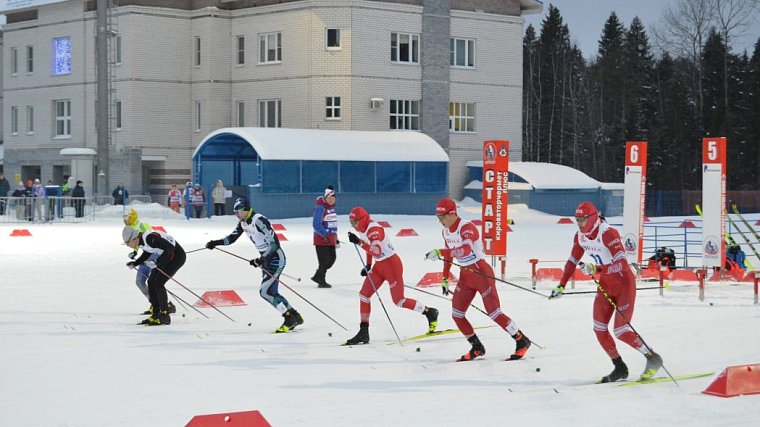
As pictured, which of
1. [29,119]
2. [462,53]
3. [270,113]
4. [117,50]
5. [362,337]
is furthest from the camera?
[29,119]

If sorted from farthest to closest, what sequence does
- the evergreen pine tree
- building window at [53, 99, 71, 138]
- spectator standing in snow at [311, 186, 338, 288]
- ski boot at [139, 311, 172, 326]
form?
the evergreen pine tree, building window at [53, 99, 71, 138], spectator standing in snow at [311, 186, 338, 288], ski boot at [139, 311, 172, 326]

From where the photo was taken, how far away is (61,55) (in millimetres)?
57875

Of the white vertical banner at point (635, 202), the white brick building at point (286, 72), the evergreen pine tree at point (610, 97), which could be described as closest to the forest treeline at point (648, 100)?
the evergreen pine tree at point (610, 97)

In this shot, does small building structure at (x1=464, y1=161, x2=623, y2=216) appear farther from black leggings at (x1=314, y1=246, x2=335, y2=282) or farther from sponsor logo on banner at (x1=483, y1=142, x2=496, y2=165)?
black leggings at (x1=314, y1=246, x2=335, y2=282)

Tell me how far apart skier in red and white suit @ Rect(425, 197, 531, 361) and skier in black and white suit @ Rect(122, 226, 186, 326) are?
14.4ft

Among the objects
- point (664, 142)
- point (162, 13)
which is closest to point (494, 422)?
point (162, 13)

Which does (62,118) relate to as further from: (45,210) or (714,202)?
(714,202)

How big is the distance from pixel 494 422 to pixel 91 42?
50.3 metres

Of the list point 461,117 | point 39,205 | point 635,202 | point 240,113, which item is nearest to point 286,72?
point 240,113

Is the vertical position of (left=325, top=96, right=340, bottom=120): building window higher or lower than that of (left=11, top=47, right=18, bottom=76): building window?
lower

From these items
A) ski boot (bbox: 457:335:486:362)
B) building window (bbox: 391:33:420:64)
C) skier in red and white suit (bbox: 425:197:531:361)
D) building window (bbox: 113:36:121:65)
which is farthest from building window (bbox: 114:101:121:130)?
ski boot (bbox: 457:335:486:362)

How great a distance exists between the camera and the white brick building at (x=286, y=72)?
166ft

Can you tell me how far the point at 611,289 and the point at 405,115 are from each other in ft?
136

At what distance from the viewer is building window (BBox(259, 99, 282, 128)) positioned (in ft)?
171
